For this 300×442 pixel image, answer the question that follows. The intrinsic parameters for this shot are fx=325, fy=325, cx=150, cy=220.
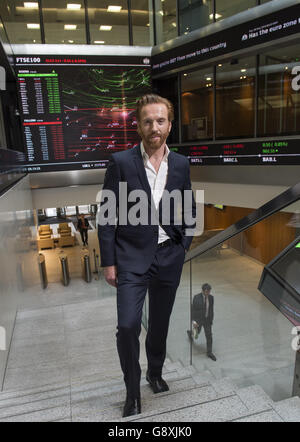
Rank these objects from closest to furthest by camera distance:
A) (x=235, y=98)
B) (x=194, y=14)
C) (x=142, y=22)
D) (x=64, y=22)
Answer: (x=235, y=98)
(x=194, y=14)
(x=64, y=22)
(x=142, y=22)

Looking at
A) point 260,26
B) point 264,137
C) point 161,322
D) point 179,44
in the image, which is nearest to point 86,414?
point 161,322

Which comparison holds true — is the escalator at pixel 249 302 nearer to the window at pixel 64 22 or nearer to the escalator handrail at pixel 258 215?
the escalator handrail at pixel 258 215

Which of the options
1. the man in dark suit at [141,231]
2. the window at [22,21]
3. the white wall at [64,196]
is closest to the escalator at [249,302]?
the man in dark suit at [141,231]

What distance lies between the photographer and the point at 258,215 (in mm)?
2328

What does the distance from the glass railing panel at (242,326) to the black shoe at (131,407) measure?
3.92 feet

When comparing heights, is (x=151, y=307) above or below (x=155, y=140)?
below

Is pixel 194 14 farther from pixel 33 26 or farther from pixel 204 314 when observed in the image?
pixel 204 314

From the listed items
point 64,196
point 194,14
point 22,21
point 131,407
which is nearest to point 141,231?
point 131,407

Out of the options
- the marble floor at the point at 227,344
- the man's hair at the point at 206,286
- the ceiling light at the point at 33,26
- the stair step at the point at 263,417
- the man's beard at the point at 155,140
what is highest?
the ceiling light at the point at 33,26

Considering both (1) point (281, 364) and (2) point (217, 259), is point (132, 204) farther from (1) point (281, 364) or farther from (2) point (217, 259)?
(1) point (281, 364)

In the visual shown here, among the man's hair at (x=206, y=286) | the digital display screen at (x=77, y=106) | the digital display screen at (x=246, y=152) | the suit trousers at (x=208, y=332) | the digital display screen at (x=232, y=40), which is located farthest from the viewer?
the digital display screen at (x=77, y=106)

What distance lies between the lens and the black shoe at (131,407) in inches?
75.9

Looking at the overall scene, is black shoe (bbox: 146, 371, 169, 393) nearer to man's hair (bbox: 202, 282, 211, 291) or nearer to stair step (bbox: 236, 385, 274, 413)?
stair step (bbox: 236, 385, 274, 413)

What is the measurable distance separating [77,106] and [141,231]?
273 inches
